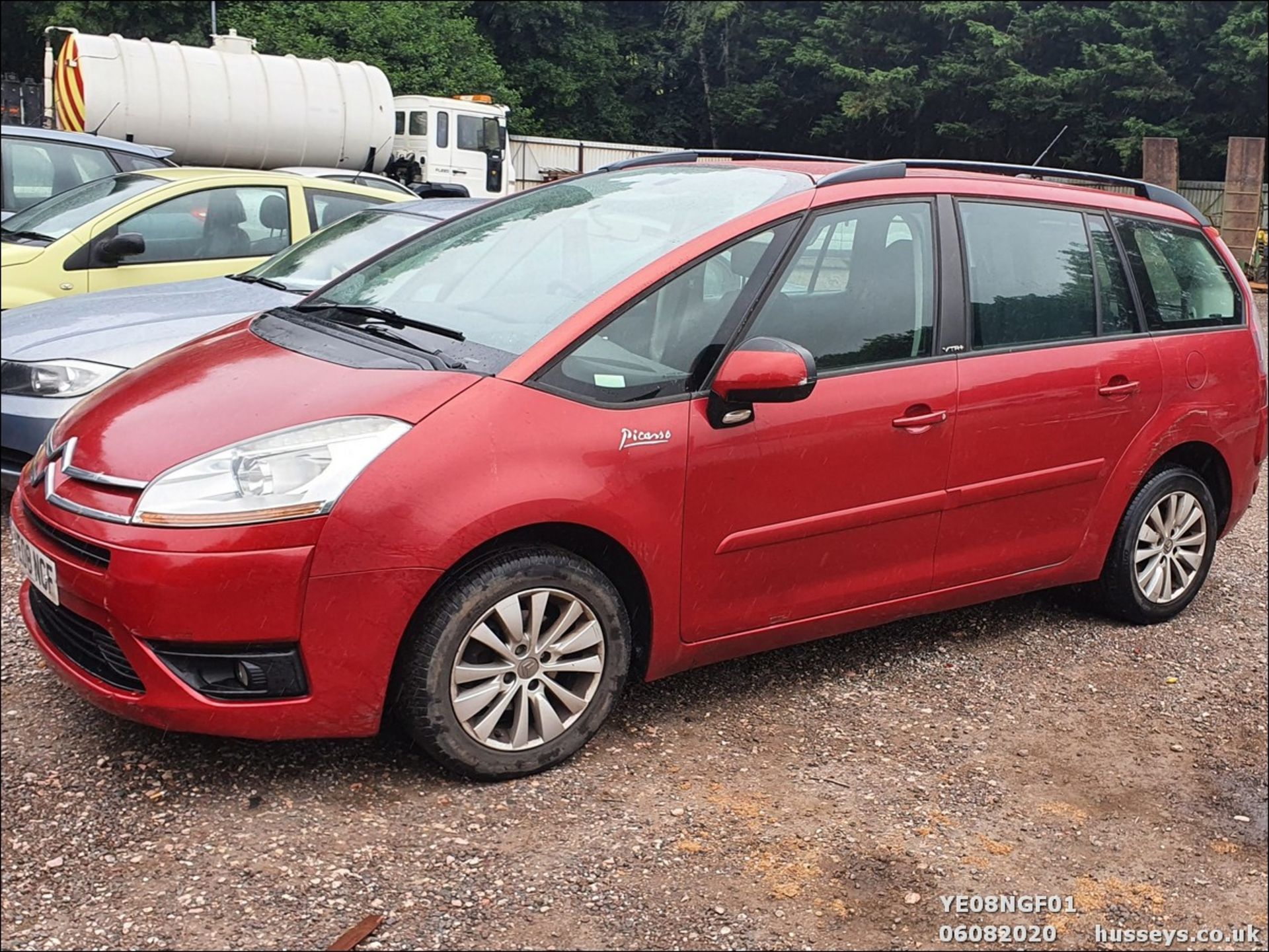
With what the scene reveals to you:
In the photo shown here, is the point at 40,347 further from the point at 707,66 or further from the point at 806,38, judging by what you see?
the point at 707,66

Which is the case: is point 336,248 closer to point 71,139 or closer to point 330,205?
point 330,205

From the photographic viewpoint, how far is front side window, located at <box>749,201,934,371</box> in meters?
3.93

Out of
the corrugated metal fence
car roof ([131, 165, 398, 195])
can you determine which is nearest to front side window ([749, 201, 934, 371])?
car roof ([131, 165, 398, 195])

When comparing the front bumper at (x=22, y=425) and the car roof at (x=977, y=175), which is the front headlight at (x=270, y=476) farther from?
the front bumper at (x=22, y=425)

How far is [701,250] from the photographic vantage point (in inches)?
148

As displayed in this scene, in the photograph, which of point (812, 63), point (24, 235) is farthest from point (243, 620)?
point (812, 63)

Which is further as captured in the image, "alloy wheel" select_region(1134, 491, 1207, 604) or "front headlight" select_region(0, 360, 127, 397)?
"front headlight" select_region(0, 360, 127, 397)

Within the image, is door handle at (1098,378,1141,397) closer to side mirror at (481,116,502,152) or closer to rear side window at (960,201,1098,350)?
rear side window at (960,201,1098,350)

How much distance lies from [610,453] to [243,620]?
3.38ft

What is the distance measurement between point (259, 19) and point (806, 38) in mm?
17989

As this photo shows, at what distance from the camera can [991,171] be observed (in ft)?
16.2

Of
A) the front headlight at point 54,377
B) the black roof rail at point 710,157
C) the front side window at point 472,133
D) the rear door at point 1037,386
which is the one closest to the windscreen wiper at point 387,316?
the black roof rail at point 710,157

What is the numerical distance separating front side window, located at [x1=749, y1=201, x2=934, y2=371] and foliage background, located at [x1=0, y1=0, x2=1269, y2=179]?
30272 mm

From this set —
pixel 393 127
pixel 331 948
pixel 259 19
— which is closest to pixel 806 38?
pixel 259 19
